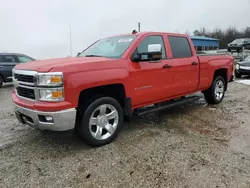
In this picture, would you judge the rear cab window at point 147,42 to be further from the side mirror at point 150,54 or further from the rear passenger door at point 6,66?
the rear passenger door at point 6,66

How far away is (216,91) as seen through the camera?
6.18 m

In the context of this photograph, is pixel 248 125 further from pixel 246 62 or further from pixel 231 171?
pixel 246 62

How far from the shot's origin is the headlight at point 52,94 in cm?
297

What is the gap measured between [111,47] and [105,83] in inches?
44.3

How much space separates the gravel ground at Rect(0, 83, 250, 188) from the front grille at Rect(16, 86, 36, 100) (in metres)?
0.89

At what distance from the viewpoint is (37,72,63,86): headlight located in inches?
115

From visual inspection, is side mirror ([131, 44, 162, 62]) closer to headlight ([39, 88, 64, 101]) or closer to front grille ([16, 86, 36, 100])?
headlight ([39, 88, 64, 101])

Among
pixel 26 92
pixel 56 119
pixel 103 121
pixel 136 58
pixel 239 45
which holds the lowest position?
pixel 103 121

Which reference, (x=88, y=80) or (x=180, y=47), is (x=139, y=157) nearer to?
(x=88, y=80)

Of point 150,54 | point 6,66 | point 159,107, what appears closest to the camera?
point 150,54

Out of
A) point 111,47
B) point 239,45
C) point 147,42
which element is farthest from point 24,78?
point 239,45

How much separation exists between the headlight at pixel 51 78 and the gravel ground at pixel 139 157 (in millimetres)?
1130

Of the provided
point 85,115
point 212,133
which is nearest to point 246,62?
point 212,133

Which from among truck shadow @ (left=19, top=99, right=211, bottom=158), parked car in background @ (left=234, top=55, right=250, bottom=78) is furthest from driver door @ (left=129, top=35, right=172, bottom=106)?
parked car in background @ (left=234, top=55, right=250, bottom=78)
